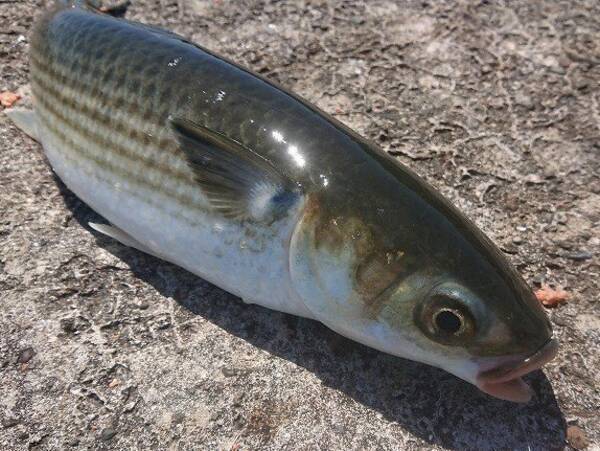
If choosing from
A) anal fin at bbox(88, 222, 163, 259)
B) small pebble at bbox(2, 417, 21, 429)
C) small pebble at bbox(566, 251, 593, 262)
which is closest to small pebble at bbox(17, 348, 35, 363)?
small pebble at bbox(2, 417, 21, 429)

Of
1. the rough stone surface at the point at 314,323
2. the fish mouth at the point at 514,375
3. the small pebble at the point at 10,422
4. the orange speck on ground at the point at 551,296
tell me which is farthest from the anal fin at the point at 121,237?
the orange speck on ground at the point at 551,296

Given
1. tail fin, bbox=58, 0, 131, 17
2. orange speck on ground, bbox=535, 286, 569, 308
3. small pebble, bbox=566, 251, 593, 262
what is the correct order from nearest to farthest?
orange speck on ground, bbox=535, 286, 569, 308, small pebble, bbox=566, 251, 593, 262, tail fin, bbox=58, 0, 131, 17

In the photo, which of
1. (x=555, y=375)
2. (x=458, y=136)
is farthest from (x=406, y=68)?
(x=555, y=375)

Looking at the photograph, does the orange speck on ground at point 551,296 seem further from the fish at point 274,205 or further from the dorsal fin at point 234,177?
the dorsal fin at point 234,177

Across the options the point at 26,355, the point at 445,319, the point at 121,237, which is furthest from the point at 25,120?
the point at 445,319

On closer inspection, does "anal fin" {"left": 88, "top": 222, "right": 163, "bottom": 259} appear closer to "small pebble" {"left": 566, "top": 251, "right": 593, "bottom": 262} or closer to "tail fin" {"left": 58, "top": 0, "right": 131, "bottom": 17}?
"tail fin" {"left": 58, "top": 0, "right": 131, "bottom": 17}
